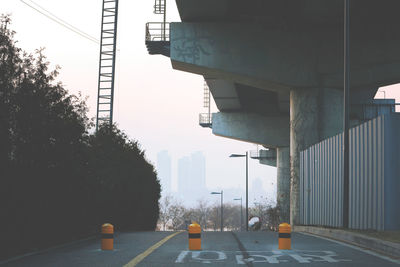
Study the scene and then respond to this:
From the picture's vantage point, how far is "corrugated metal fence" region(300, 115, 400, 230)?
51.6ft

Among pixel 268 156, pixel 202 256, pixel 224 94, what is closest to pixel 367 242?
pixel 202 256

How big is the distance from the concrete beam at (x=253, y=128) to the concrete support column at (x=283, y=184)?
213 cm

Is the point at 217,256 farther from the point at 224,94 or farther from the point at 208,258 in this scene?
the point at 224,94

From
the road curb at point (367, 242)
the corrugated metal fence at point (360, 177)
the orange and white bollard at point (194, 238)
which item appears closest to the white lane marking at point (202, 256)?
the orange and white bollard at point (194, 238)

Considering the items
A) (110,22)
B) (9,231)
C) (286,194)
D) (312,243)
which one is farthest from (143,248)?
(110,22)

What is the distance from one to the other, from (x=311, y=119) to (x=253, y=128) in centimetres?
2488

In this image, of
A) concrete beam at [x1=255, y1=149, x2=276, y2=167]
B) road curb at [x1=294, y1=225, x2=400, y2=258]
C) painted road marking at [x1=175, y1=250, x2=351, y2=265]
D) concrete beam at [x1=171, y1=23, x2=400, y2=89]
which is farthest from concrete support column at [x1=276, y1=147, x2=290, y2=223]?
painted road marking at [x1=175, y1=250, x2=351, y2=265]

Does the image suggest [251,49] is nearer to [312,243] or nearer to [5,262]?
[312,243]

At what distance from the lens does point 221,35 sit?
28.2 m

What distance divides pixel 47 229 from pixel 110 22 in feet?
168

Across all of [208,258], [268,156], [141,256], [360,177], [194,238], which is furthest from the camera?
[268,156]

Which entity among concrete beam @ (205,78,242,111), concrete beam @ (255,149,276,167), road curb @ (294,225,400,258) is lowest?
A: road curb @ (294,225,400,258)

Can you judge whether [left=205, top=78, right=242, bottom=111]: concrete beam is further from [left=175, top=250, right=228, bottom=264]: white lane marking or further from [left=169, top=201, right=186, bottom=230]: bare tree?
[left=169, top=201, right=186, bottom=230]: bare tree

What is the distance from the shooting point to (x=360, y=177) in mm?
17891
